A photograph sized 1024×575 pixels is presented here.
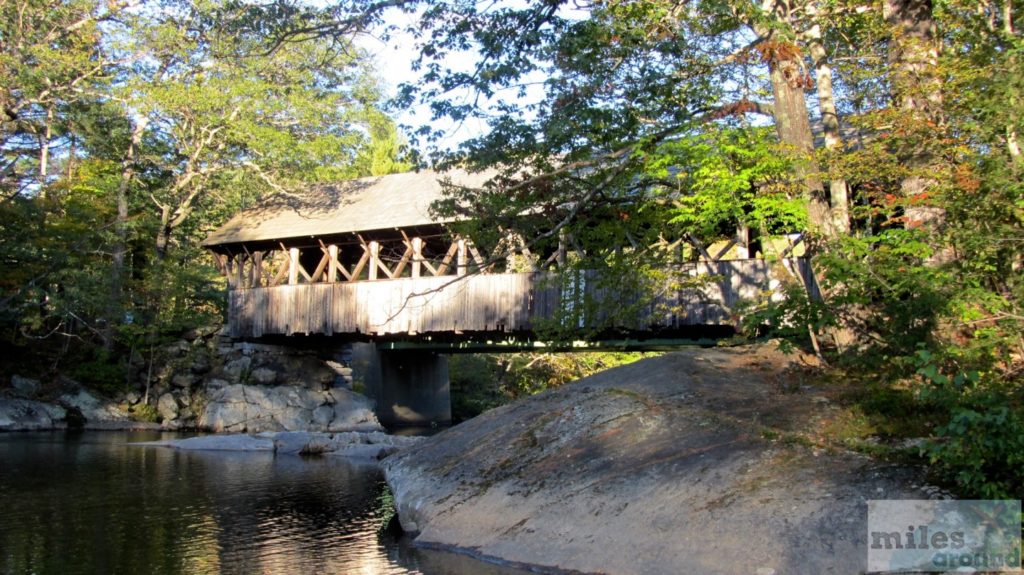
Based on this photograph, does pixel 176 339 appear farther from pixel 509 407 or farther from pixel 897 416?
pixel 897 416

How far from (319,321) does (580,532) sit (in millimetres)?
15801

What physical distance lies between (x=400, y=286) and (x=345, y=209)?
3.27 meters

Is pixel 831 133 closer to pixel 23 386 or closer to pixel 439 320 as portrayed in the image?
pixel 439 320

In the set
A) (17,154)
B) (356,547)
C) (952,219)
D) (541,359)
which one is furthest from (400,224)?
(17,154)

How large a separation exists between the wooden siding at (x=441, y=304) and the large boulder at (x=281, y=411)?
65.8 inches

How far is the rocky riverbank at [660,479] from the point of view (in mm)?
5320

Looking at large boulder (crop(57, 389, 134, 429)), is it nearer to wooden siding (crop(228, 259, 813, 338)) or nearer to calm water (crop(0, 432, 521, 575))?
wooden siding (crop(228, 259, 813, 338))

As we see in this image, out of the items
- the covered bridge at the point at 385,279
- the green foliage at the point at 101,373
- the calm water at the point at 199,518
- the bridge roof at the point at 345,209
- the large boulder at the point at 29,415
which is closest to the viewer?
the calm water at the point at 199,518

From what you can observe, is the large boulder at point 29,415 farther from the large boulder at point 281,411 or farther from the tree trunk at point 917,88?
the tree trunk at point 917,88

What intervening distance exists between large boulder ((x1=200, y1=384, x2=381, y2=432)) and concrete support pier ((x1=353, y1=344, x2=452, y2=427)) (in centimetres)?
166

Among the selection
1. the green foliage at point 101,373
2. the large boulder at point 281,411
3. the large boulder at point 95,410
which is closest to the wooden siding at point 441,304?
the large boulder at point 281,411

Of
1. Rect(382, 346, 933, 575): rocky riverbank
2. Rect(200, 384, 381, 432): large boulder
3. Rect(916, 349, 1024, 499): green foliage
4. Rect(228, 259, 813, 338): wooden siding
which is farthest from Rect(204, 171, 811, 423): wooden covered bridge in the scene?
Rect(916, 349, 1024, 499): green foliage

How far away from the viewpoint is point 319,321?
Result: 68.6ft

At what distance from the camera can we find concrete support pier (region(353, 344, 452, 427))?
24453 mm
